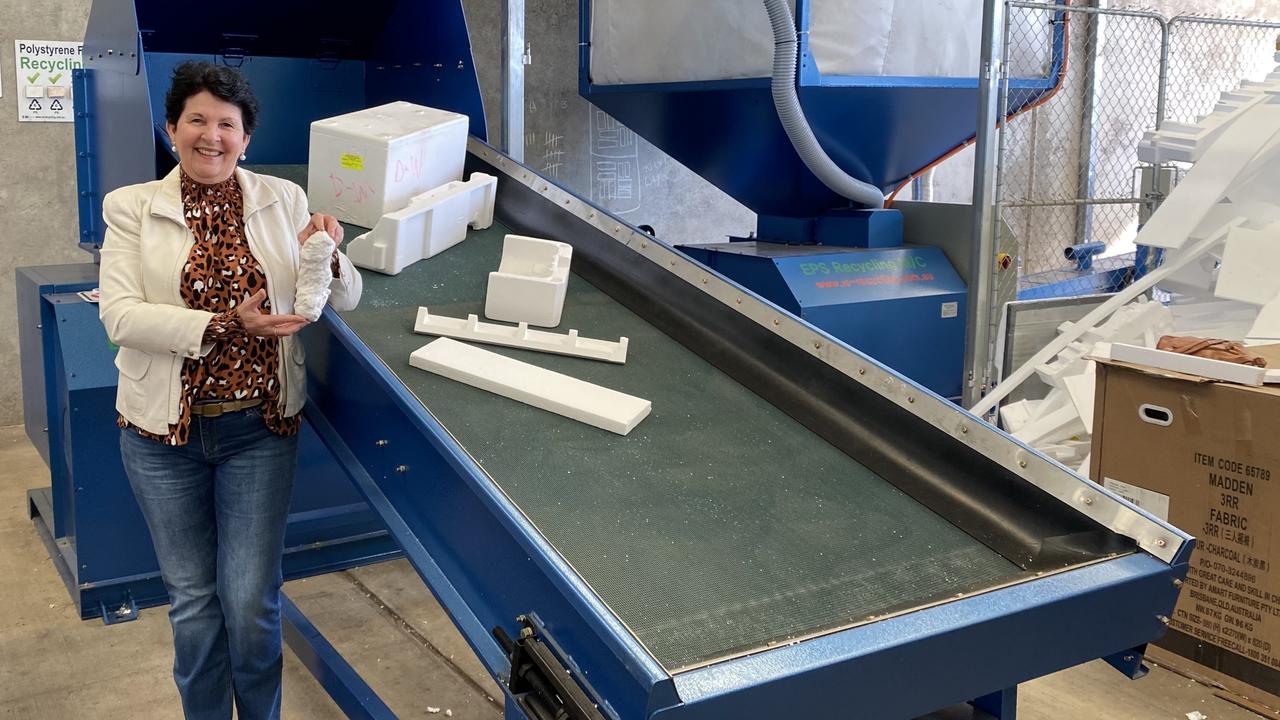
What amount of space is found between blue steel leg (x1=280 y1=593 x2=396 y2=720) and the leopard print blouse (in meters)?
0.77

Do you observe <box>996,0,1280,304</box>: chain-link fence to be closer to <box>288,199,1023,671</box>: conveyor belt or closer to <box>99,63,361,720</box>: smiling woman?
<box>288,199,1023,671</box>: conveyor belt

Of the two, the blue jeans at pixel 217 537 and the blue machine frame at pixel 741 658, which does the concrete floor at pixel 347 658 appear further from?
the blue machine frame at pixel 741 658

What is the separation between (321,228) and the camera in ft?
6.32

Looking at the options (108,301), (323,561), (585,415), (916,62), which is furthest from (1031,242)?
(108,301)

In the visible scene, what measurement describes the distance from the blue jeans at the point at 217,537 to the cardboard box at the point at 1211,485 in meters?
2.15

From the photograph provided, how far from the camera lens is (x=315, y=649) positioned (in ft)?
8.21

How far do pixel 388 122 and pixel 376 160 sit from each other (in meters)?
0.24

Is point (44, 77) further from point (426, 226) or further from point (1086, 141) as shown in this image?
point (1086, 141)

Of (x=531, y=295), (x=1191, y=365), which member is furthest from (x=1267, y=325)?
(x=531, y=295)

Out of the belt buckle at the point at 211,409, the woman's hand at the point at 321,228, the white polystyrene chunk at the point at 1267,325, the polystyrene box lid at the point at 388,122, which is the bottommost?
the belt buckle at the point at 211,409

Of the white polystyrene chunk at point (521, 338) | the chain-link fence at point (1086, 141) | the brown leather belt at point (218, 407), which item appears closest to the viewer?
the brown leather belt at point (218, 407)

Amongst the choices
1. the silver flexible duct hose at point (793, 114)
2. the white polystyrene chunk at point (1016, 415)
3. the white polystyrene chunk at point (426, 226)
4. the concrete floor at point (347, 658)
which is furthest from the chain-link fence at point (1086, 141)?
the white polystyrene chunk at point (426, 226)

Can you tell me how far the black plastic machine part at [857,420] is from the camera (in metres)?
1.69

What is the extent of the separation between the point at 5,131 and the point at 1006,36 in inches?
174
